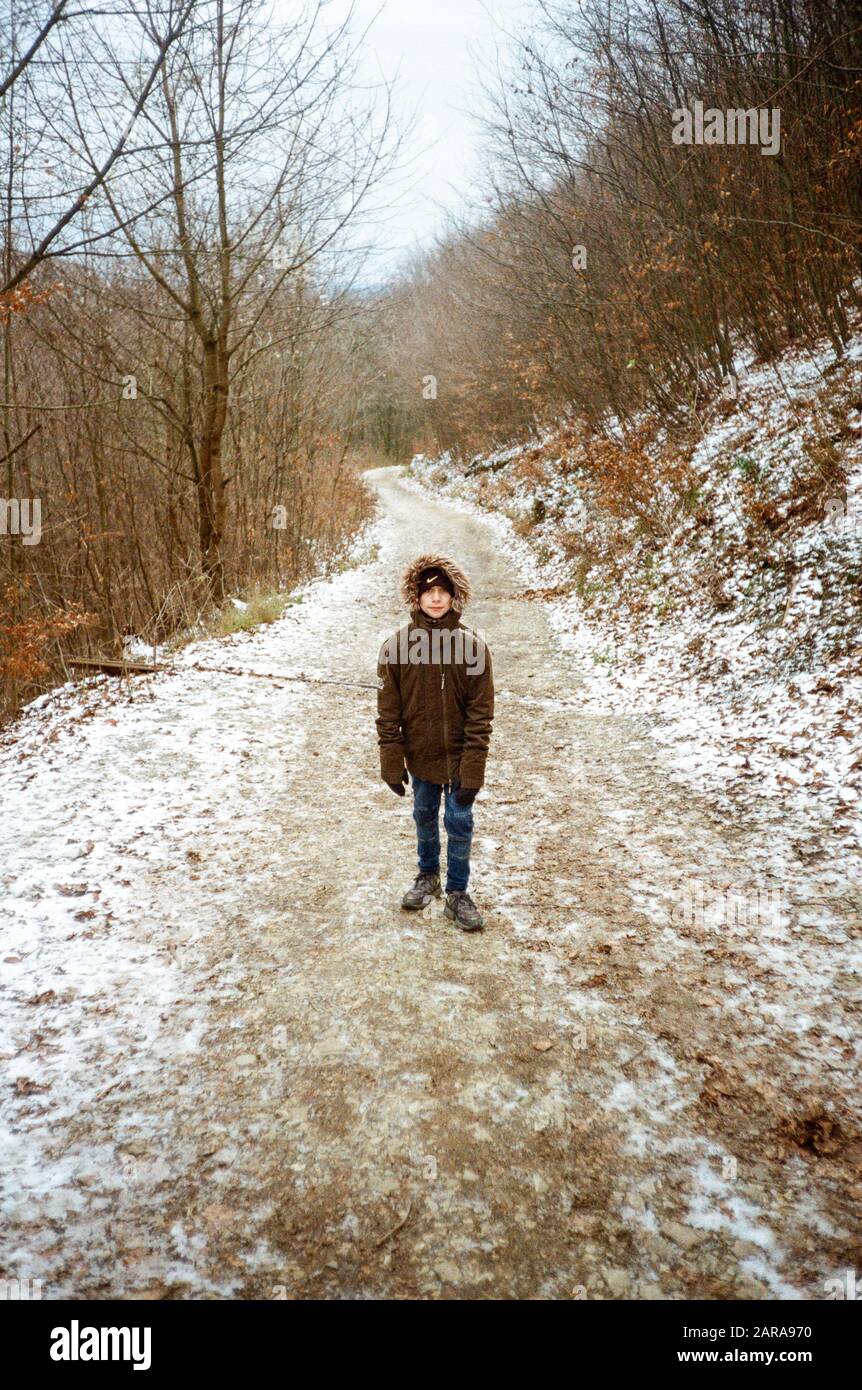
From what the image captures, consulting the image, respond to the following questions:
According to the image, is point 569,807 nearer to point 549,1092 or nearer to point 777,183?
point 549,1092

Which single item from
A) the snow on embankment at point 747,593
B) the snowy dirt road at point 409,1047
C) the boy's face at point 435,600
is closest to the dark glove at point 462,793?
the snowy dirt road at point 409,1047

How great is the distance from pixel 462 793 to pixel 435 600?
42.7 inches

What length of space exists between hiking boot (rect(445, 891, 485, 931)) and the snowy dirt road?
0.08 meters

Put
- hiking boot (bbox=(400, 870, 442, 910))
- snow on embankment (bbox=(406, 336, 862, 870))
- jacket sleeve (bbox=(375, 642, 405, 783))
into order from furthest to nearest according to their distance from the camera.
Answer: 1. snow on embankment (bbox=(406, 336, 862, 870))
2. hiking boot (bbox=(400, 870, 442, 910))
3. jacket sleeve (bbox=(375, 642, 405, 783))

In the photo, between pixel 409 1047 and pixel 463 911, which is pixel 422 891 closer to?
pixel 463 911

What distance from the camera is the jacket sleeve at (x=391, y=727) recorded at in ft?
12.8

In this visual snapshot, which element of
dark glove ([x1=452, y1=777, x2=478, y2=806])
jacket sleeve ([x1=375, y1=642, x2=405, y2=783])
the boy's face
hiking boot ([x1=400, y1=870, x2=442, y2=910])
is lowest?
hiking boot ([x1=400, y1=870, x2=442, y2=910])

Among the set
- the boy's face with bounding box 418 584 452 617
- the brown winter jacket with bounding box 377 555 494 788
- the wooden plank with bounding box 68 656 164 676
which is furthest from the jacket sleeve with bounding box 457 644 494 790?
the wooden plank with bounding box 68 656 164 676

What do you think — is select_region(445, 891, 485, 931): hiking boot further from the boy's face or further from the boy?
the boy's face

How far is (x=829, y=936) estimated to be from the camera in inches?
147

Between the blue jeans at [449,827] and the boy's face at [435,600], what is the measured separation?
38.5 inches

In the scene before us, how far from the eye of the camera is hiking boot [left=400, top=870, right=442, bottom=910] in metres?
4.23

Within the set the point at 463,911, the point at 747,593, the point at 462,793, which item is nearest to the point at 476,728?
the point at 462,793

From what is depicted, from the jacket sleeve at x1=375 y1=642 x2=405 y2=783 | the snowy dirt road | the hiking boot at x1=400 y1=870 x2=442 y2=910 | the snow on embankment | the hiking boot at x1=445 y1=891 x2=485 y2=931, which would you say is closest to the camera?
the snowy dirt road
